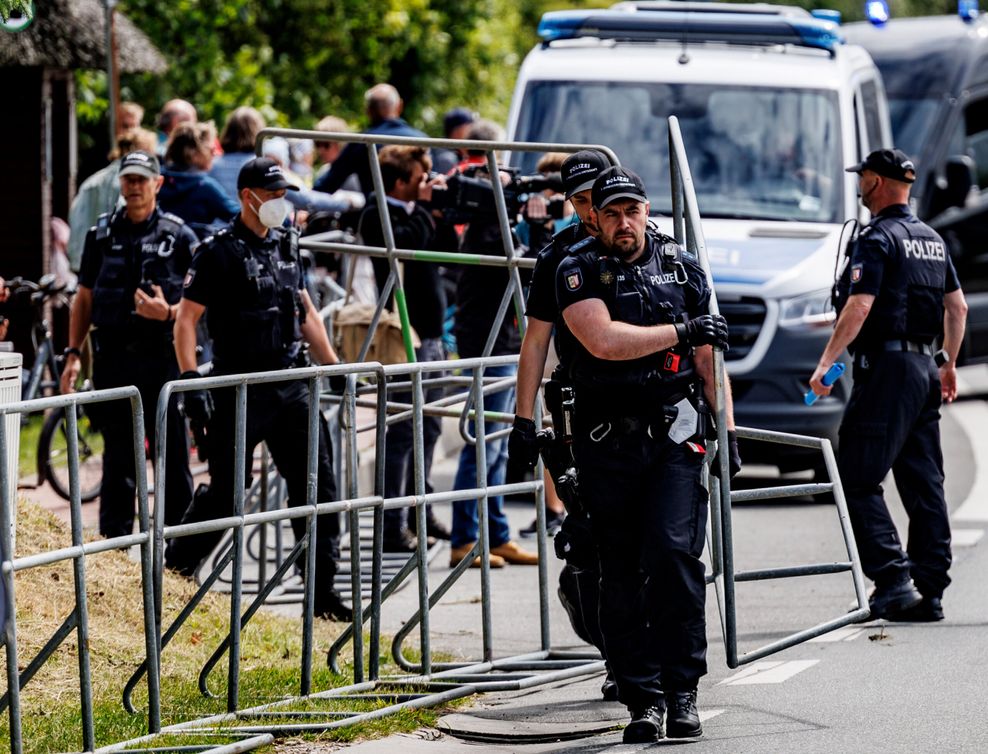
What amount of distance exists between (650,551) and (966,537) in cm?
423

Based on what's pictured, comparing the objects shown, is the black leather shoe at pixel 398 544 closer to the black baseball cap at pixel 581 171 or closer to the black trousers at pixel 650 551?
the black baseball cap at pixel 581 171

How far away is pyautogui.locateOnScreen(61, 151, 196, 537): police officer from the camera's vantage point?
8.52m

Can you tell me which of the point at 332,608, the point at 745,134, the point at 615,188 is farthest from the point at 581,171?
the point at 745,134

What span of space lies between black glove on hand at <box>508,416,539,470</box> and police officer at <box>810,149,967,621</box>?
2.15m

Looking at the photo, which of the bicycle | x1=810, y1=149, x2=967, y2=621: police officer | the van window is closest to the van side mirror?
the van window

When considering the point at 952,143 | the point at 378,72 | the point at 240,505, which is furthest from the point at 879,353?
the point at 378,72

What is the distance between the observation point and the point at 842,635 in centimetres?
782

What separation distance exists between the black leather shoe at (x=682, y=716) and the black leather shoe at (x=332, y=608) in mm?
2121

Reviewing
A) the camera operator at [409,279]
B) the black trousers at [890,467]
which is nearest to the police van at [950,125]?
the camera operator at [409,279]

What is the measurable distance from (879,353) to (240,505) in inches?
128

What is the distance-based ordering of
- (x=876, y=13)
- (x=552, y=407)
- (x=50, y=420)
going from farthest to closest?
(x=876, y=13), (x=50, y=420), (x=552, y=407)

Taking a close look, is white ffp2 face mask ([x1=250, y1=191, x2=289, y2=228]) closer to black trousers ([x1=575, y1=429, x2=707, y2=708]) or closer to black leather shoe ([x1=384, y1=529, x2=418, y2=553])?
black trousers ([x1=575, y1=429, x2=707, y2=708])

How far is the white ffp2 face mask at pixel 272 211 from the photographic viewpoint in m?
7.60

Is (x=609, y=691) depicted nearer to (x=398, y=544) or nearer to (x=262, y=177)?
(x=262, y=177)
